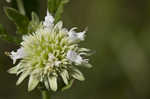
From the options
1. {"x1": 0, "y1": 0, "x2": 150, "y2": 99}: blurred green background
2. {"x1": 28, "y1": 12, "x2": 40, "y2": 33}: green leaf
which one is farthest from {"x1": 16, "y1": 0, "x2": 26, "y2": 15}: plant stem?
{"x1": 0, "y1": 0, "x2": 150, "y2": 99}: blurred green background

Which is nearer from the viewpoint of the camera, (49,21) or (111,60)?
(49,21)

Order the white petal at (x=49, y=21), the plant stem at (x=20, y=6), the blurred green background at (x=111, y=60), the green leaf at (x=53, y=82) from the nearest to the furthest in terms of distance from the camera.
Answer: the green leaf at (x=53, y=82), the white petal at (x=49, y=21), the plant stem at (x=20, y=6), the blurred green background at (x=111, y=60)

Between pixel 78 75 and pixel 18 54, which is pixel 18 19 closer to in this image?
pixel 18 54

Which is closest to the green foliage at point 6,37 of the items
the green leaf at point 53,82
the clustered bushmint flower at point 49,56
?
the clustered bushmint flower at point 49,56

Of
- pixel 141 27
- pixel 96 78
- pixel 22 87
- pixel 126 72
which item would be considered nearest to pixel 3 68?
pixel 22 87

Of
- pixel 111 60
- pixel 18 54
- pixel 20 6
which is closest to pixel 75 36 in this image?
pixel 18 54

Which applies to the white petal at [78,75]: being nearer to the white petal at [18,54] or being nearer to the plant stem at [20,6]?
the white petal at [18,54]
